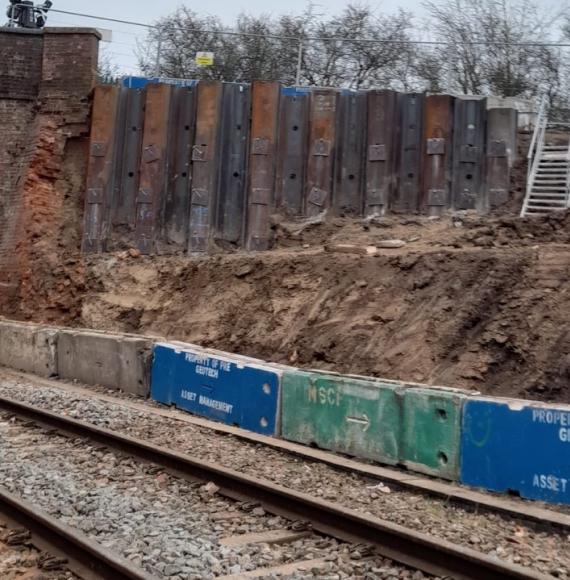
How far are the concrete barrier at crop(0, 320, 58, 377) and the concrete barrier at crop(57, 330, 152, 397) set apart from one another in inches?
12.5

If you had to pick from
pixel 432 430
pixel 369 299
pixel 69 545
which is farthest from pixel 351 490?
pixel 369 299

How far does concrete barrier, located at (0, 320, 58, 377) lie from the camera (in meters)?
16.4

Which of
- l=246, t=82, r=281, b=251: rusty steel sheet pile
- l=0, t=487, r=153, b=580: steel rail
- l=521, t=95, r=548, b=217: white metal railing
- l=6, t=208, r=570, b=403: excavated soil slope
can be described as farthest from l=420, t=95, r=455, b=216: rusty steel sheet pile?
l=0, t=487, r=153, b=580: steel rail

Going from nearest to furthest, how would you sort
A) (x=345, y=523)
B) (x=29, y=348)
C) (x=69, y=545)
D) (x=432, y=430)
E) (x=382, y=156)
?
(x=69, y=545) → (x=345, y=523) → (x=432, y=430) → (x=29, y=348) → (x=382, y=156)

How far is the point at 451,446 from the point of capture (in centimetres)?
792

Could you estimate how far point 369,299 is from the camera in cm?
1380

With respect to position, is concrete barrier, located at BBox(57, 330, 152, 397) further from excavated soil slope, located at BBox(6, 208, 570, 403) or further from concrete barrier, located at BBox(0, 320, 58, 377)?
excavated soil slope, located at BBox(6, 208, 570, 403)

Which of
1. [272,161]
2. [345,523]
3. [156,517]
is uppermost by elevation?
[272,161]

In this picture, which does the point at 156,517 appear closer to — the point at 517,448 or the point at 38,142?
the point at 517,448

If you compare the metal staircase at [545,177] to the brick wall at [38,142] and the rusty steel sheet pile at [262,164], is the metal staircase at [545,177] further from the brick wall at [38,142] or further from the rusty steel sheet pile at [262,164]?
the brick wall at [38,142]

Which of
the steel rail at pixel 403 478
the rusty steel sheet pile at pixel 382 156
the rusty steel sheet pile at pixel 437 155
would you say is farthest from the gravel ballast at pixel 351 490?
the rusty steel sheet pile at pixel 437 155

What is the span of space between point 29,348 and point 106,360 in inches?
130

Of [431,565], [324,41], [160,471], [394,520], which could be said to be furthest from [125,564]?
[324,41]

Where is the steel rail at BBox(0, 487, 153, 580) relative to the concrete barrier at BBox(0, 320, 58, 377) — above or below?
below
